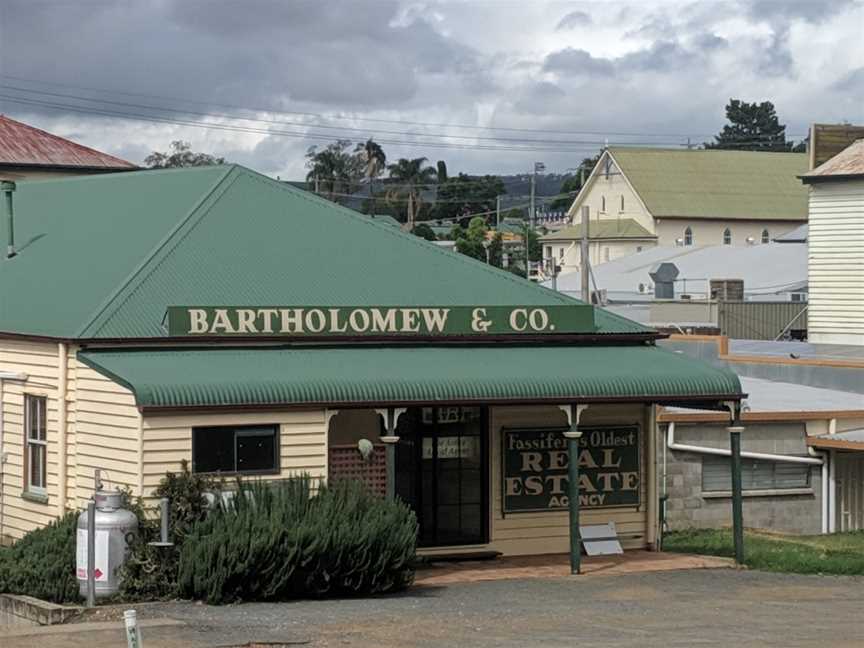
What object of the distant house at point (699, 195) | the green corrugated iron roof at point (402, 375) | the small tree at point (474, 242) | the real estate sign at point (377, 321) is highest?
the distant house at point (699, 195)

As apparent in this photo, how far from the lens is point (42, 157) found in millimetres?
39031

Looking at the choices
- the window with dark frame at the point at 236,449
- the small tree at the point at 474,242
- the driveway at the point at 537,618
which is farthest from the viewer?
the small tree at the point at 474,242

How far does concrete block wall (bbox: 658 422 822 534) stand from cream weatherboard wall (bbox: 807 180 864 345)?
2295cm

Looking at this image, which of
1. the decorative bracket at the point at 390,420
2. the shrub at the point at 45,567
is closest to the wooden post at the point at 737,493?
the decorative bracket at the point at 390,420

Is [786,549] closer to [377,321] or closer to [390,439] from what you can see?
[377,321]

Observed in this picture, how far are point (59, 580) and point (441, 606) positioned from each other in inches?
175

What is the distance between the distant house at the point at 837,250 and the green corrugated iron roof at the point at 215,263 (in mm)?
29987

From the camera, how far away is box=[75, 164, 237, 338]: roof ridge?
22.6 metres

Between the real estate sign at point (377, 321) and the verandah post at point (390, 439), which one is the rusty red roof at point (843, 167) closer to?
the real estate sign at point (377, 321)

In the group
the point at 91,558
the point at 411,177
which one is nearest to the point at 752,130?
the point at 411,177

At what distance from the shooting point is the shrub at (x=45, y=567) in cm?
1988

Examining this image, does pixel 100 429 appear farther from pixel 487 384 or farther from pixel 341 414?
pixel 487 384

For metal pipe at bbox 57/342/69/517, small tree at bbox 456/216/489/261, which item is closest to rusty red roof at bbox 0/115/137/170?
metal pipe at bbox 57/342/69/517

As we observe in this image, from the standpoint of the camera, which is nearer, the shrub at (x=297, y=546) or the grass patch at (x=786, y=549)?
the shrub at (x=297, y=546)
